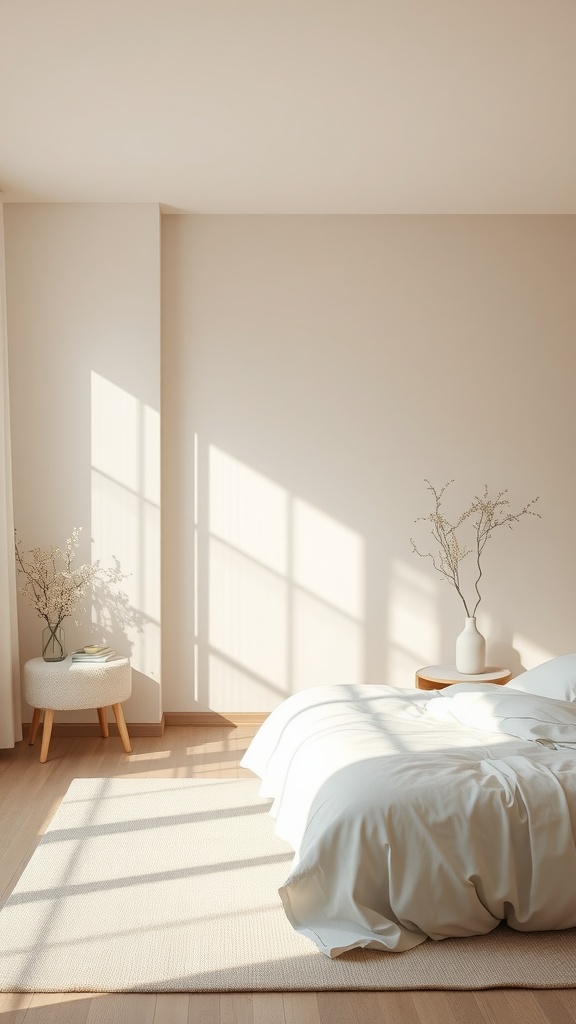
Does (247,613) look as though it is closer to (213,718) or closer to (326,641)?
(326,641)

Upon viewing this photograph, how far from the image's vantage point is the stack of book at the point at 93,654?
15.5 ft

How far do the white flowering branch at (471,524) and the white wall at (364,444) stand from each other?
6cm

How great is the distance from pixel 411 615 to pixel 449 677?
579 millimetres

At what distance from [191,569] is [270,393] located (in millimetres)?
1125

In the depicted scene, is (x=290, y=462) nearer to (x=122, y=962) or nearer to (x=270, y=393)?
(x=270, y=393)

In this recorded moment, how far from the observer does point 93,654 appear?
187 inches

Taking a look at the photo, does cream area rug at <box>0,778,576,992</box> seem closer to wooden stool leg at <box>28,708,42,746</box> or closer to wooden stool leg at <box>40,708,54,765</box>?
wooden stool leg at <box>40,708,54,765</box>

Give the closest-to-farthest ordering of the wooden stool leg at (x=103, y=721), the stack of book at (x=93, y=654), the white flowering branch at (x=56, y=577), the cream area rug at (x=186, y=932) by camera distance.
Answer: the cream area rug at (x=186, y=932) < the stack of book at (x=93, y=654) < the white flowering branch at (x=56, y=577) < the wooden stool leg at (x=103, y=721)

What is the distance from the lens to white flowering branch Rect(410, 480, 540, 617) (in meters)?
5.30

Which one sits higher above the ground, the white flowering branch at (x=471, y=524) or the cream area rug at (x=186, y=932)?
the white flowering branch at (x=471, y=524)

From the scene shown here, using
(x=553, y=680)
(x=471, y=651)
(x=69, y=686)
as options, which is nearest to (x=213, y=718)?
(x=69, y=686)

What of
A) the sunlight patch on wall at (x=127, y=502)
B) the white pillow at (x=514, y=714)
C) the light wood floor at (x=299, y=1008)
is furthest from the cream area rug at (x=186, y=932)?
the sunlight patch on wall at (x=127, y=502)

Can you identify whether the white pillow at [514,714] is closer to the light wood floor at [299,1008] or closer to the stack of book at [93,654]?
the light wood floor at [299,1008]

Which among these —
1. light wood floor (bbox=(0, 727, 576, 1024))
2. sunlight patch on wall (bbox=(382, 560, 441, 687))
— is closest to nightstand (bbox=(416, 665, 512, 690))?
sunlight patch on wall (bbox=(382, 560, 441, 687))
